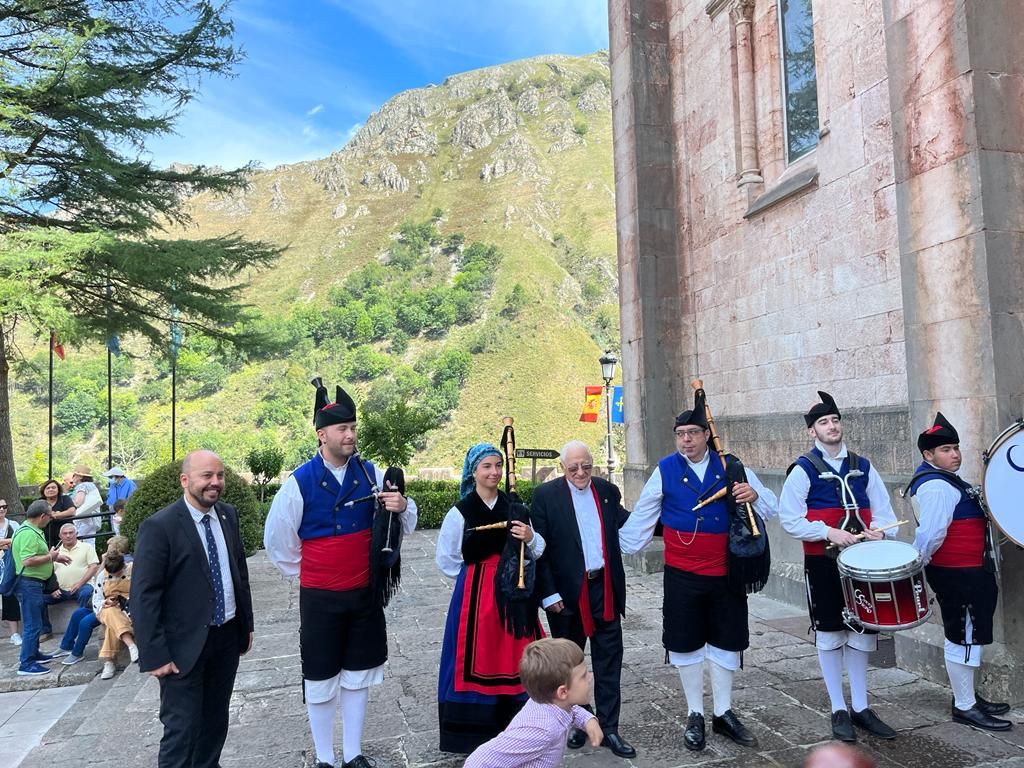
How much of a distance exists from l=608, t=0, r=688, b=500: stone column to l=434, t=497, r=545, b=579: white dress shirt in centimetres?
625

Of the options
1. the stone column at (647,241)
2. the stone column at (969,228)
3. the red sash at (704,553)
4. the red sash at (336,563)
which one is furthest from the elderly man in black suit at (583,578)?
the stone column at (647,241)

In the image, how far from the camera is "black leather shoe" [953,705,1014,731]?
423 centimetres

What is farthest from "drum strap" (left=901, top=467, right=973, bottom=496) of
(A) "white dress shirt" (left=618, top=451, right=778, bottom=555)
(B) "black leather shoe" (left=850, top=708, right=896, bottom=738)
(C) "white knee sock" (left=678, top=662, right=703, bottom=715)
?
(C) "white knee sock" (left=678, top=662, right=703, bottom=715)

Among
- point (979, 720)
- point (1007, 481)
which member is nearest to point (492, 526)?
point (1007, 481)

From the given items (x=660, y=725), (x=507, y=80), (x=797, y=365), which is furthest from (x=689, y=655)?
(x=507, y=80)

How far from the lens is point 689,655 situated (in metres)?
4.35

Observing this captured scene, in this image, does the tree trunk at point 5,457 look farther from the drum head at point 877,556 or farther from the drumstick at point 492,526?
the drum head at point 877,556

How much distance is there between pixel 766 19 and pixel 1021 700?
7.57 meters

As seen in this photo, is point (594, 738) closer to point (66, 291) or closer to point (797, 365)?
point (797, 365)

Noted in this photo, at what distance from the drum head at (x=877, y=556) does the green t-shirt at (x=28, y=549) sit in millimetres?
7640

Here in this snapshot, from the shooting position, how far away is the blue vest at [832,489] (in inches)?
173

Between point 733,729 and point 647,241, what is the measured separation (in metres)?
7.29

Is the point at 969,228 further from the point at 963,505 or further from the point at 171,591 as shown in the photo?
the point at 171,591

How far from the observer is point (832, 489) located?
174 inches
